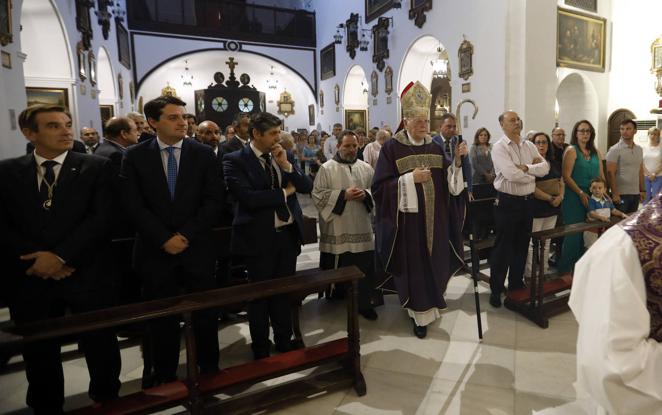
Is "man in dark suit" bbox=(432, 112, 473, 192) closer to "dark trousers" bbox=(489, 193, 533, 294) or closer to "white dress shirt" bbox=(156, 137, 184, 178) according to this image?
"dark trousers" bbox=(489, 193, 533, 294)

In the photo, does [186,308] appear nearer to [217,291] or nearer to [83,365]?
[217,291]

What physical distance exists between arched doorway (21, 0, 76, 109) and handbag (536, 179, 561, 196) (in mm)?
8849

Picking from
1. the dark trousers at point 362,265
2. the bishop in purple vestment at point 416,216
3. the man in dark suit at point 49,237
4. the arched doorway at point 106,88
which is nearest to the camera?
the man in dark suit at point 49,237

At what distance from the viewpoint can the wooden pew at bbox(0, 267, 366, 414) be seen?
2.03 meters

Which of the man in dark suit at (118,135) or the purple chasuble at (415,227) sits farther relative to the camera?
the man in dark suit at (118,135)

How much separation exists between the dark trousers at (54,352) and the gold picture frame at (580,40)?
378 inches

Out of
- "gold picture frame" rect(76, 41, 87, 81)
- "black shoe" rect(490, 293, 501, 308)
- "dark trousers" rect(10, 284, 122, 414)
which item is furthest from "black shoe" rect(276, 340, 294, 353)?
"gold picture frame" rect(76, 41, 87, 81)

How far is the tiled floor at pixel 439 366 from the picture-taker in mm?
2586

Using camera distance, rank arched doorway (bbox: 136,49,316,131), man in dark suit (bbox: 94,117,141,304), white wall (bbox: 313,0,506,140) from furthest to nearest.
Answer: arched doorway (bbox: 136,49,316,131) < white wall (bbox: 313,0,506,140) < man in dark suit (bbox: 94,117,141,304)

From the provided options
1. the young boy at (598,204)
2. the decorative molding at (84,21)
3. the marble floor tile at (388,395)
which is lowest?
the marble floor tile at (388,395)

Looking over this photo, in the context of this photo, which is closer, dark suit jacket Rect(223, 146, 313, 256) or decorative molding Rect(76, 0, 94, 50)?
dark suit jacket Rect(223, 146, 313, 256)

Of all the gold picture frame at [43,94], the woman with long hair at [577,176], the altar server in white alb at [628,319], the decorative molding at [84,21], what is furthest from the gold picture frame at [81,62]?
the altar server in white alb at [628,319]

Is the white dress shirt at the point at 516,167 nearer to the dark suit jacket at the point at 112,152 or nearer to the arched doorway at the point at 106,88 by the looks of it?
the dark suit jacket at the point at 112,152

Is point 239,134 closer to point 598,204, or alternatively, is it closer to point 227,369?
point 227,369
